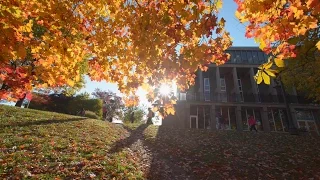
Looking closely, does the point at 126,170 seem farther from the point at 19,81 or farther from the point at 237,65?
the point at 237,65

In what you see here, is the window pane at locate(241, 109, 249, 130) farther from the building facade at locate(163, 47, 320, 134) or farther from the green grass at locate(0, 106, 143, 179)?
the green grass at locate(0, 106, 143, 179)

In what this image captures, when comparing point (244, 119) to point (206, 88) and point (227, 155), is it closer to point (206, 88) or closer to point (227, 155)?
point (206, 88)

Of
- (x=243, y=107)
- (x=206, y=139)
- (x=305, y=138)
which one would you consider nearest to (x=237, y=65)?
(x=243, y=107)

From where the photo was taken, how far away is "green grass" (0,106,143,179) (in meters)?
5.59

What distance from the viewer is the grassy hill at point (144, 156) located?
6.08 meters

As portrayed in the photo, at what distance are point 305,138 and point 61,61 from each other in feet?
50.0

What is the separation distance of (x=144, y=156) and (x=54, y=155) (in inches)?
152

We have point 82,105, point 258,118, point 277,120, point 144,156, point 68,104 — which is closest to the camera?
point 144,156

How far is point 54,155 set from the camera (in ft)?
22.4

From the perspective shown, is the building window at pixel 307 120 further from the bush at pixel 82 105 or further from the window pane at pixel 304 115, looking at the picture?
the bush at pixel 82 105

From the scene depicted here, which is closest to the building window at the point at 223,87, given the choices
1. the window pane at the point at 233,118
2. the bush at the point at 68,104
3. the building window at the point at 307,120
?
the window pane at the point at 233,118

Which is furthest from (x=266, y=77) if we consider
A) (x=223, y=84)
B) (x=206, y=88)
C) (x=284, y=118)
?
(x=223, y=84)

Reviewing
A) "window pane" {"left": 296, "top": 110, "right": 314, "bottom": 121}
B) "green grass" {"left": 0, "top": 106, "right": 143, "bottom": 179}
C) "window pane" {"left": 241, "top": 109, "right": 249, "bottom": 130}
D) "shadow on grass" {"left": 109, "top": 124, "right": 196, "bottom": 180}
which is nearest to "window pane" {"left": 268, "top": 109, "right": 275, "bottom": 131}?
"window pane" {"left": 241, "top": 109, "right": 249, "bottom": 130}

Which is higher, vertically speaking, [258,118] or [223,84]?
[223,84]
